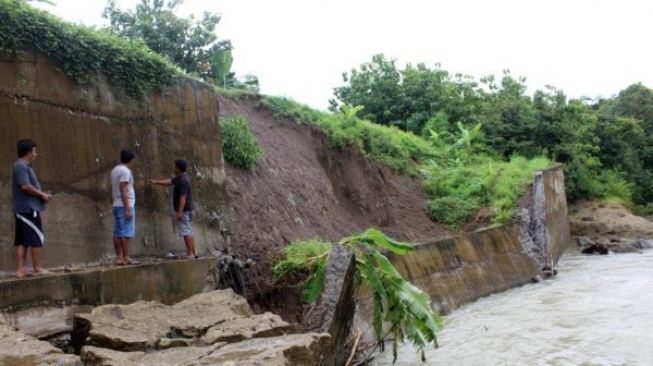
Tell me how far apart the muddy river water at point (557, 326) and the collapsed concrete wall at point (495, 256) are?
416 millimetres

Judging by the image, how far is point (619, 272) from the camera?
1744 cm

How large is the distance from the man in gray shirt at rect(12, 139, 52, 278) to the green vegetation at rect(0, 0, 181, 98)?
147 cm

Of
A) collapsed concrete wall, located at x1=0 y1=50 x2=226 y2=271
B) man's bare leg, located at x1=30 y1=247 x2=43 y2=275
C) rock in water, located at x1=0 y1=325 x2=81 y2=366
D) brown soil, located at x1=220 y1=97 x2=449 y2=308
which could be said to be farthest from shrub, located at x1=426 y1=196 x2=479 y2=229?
rock in water, located at x1=0 y1=325 x2=81 y2=366

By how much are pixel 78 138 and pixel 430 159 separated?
16725 millimetres

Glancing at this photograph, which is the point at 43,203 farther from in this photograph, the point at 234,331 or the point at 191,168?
the point at 191,168

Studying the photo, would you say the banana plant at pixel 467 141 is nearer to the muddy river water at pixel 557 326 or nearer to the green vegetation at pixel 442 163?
the green vegetation at pixel 442 163

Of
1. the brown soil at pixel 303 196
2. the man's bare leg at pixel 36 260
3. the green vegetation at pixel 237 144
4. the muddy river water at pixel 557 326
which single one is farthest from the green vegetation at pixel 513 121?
the man's bare leg at pixel 36 260

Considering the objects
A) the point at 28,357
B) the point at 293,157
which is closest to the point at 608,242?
the point at 293,157

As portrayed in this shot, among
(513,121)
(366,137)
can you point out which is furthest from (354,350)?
(513,121)

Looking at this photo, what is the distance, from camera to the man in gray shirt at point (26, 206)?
6586 mm

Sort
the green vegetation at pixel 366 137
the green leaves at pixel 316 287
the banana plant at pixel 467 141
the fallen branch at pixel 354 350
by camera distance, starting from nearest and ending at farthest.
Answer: the fallen branch at pixel 354 350 → the green leaves at pixel 316 287 → the green vegetation at pixel 366 137 → the banana plant at pixel 467 141

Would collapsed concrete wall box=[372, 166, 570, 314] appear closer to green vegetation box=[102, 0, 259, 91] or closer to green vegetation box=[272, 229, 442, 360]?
green vegetation box=[272, 229, 442, 360]

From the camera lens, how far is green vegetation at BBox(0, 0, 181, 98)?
7.36 meters

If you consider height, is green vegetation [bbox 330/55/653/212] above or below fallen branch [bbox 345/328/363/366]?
above
